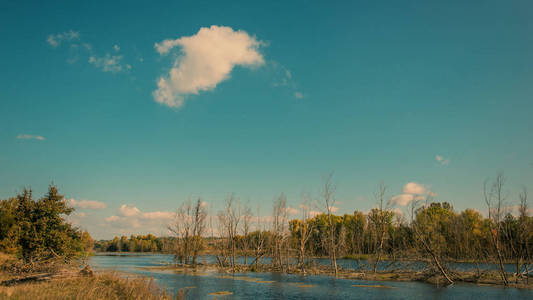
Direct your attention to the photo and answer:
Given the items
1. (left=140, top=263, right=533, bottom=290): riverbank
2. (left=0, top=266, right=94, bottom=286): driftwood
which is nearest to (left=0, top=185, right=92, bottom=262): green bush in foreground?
(left=0, top=266, right=94, bottom=286): driftwood

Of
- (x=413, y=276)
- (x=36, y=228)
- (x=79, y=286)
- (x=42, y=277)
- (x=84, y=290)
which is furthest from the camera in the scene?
(x=413, y=276)

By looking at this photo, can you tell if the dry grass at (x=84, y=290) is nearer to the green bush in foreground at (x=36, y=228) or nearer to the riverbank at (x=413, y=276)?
the green bush in foreground at (x=36, y=228)

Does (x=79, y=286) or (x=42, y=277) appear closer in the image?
(x=79, y=286)

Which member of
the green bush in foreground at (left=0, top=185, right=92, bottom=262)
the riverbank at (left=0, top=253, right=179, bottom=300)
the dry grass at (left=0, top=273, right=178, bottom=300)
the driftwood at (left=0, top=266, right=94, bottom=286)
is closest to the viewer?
the dry grass at (left=0, top=273, right=178, bottom=300)

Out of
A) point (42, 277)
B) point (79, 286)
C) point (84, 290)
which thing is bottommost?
point (42, 277)

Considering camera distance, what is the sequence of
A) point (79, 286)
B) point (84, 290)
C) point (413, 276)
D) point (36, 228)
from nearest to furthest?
1. point (84, 290)
2. point (79, 286)
3. point (36, 228)
4. point (413, 276)

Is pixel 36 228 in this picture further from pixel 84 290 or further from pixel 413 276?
pixel 413 276

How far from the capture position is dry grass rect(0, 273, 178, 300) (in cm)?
1384

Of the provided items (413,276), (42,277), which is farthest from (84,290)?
(413,276)

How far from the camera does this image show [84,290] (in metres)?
16.3

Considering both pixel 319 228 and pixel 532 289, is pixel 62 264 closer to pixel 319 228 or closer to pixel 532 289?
pixel 532 289

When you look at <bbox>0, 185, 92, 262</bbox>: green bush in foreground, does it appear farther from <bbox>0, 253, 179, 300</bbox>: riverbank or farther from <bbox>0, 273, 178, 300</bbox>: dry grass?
<bbox>0, 273, 178, 300</bbox>: dry grass

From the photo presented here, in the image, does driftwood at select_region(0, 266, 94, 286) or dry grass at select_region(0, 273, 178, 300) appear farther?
driftwood at select_region(0, 266, 94, 286)

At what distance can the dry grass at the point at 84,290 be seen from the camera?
1384 centimetres
